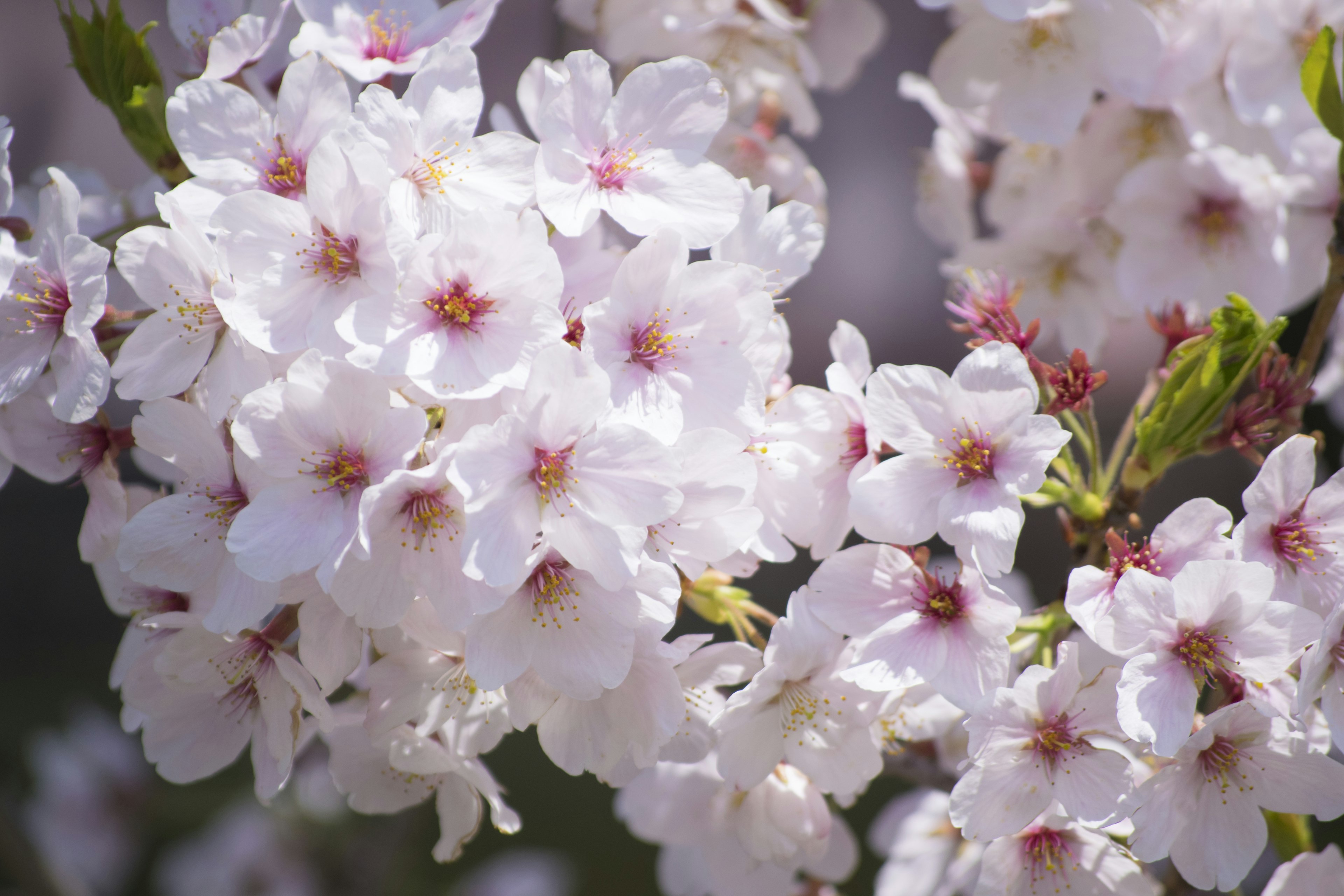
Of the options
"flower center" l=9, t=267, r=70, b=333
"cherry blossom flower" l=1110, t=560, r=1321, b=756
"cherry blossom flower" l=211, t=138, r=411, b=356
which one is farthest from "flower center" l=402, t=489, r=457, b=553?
"cherry blossom flower" l=1110, t=560, r=1321, b=756

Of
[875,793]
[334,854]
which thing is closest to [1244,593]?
[334,854]

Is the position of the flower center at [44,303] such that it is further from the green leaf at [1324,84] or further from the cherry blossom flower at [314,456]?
the green leaf at [1324,84]

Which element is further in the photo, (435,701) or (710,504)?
(435,701)

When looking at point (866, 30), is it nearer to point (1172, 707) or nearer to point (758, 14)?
point (758, 14)

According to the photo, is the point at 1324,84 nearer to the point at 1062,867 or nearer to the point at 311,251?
the point at 1062,867

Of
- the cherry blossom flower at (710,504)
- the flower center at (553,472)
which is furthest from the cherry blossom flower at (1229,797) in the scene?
the flower center at (553,472)

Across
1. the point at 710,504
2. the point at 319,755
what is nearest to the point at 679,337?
the point at 710,504

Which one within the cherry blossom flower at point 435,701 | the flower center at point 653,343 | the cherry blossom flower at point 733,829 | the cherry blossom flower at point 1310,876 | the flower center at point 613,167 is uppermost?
the flower center at point 613,167
